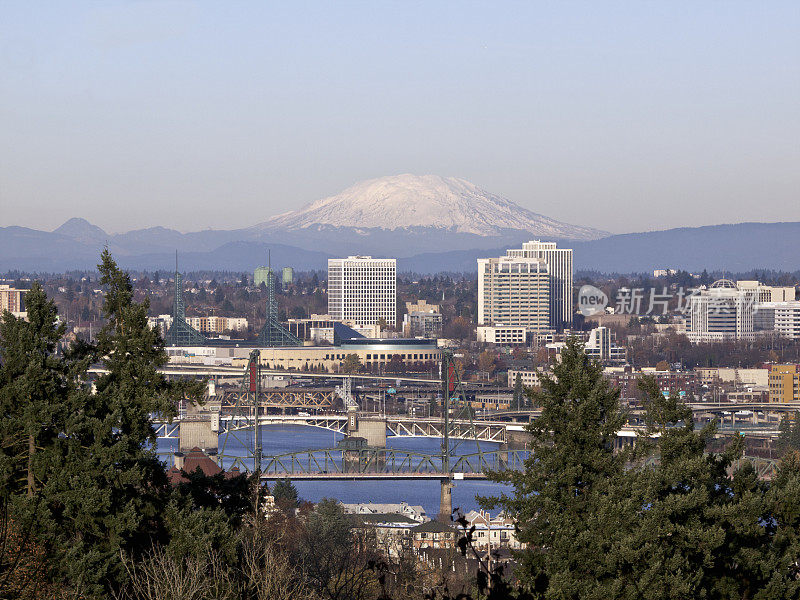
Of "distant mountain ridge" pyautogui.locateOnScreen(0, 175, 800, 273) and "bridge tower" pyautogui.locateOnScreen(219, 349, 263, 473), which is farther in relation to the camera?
"distant mountain ridge" pyautogui.locateOnScreen(0, 175, 800, 273)

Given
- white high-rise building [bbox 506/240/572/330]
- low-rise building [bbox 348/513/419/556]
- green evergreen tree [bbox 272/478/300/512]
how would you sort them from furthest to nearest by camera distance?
white high-rise building [bbox 506/240/572/330]
green evergreen tree [bbox 272/478/300/512]
low-rise building [bbox 348/513/419/556]

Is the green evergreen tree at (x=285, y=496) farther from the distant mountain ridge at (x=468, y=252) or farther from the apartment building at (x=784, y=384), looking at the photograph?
the distant mountain ridge at (x=468, y=252)

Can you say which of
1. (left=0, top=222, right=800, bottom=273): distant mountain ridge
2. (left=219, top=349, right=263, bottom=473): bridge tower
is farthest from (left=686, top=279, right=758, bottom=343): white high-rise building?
(left=0, top=222, right=800, bottom=273): distant mountain ridge

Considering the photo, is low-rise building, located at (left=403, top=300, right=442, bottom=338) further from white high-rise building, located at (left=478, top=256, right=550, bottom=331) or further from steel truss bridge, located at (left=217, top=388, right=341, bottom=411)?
steel truss bridge, located at (left=217, top=388, right=341, bottom=411)

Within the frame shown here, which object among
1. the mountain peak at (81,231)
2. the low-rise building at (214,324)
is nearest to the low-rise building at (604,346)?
the low-rise building at (214,324)

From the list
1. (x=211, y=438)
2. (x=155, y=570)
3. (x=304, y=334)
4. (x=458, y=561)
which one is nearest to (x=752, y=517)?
(x=155, y=570)

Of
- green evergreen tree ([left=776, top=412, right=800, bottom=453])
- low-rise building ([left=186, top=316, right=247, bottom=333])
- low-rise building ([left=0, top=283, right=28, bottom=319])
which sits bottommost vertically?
green evergreen tree ([left=776, top=412, right=800, bottom=453])

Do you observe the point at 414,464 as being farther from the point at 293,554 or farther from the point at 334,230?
the point at 334,230
